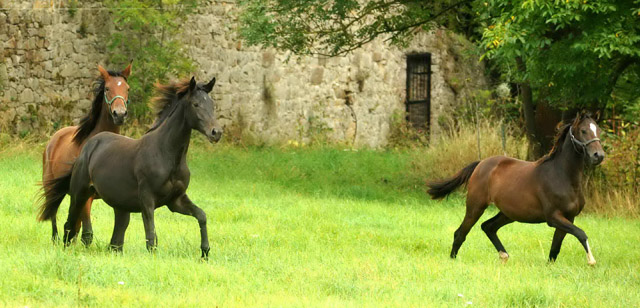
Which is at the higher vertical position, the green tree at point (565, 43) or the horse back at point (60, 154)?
the green tree at point (565, 43)

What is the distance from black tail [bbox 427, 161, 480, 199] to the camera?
1080 cm

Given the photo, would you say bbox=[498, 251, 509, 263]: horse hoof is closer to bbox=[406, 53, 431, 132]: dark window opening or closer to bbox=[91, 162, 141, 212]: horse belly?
bbox=[91, 162, 141, 212]: horse belly

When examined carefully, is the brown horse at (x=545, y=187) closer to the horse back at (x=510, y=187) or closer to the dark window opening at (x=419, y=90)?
the horse back at (x=510, y=187)

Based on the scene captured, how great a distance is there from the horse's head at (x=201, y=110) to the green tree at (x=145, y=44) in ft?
37.2

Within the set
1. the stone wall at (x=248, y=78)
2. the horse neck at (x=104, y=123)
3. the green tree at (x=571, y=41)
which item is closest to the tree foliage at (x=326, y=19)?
the stone wall at (x=248, y=78)

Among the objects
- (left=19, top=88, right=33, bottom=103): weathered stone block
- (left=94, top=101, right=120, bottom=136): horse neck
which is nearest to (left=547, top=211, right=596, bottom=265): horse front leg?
(left=94, top=101, right=120, bottom=136): horse neck

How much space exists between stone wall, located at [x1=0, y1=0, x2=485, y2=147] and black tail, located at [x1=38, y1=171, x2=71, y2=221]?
10.0 meters

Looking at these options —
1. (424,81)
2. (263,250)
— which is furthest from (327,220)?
(424,81)

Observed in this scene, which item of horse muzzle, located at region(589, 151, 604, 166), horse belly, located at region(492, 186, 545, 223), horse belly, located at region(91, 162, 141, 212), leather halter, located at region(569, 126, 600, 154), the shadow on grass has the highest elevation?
leather halter, located at region(569, 126, 600, 154)

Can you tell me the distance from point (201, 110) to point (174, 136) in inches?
15.5

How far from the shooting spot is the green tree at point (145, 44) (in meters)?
20.5

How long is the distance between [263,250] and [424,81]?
62.7ft

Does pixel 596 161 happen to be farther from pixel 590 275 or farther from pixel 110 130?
pixel 110 130

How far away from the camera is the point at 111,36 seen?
828 inches
